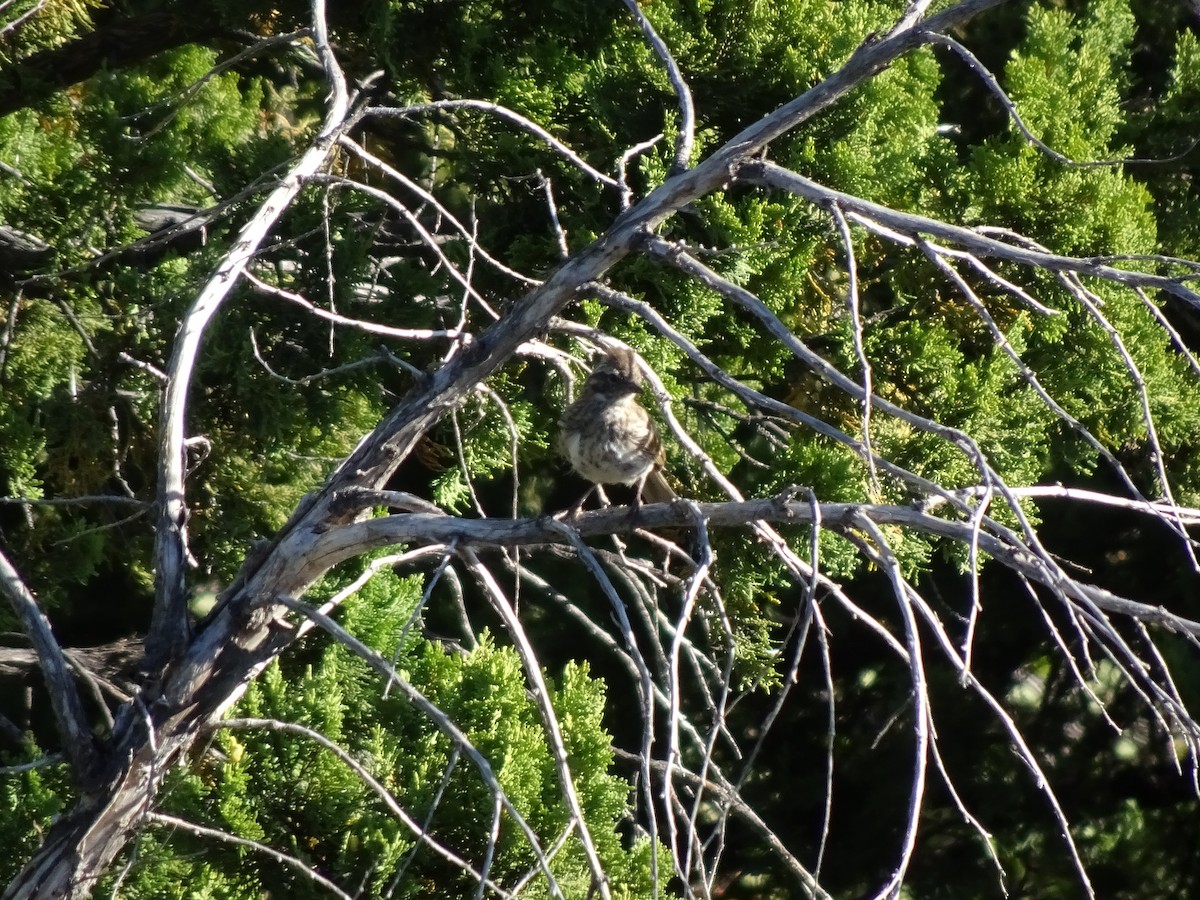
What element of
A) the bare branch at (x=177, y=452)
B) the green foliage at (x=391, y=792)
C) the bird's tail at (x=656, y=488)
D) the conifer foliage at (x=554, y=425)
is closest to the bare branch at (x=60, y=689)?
the conifer foliage at (x=554, y=425)

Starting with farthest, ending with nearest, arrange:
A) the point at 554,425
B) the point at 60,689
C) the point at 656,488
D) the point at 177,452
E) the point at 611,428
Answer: the point at 554,425, the point at 656,488, the point at 611,428, the point at 177,452, the point at 60,689

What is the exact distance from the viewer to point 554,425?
13.2ft

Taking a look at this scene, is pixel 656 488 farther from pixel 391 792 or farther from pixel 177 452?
pixel 177 452

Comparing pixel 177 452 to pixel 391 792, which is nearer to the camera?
pixel 177 452

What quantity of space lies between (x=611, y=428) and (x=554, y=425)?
781 millimetres

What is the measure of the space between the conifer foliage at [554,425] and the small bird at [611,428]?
119mm

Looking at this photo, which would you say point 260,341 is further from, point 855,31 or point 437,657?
point 855,31

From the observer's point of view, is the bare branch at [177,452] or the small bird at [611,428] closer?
the bare branch at [177,452]

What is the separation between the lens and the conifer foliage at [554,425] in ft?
8.70

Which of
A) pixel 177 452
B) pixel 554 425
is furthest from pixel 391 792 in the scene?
pixel 554 425

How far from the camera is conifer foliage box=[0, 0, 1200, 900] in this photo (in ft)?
8.70

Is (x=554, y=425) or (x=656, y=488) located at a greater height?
(x=554, y=425)

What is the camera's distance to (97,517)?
4277mm

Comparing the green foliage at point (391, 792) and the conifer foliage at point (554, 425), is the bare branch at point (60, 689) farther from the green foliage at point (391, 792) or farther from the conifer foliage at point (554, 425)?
the green foliage at point (391, 792)
